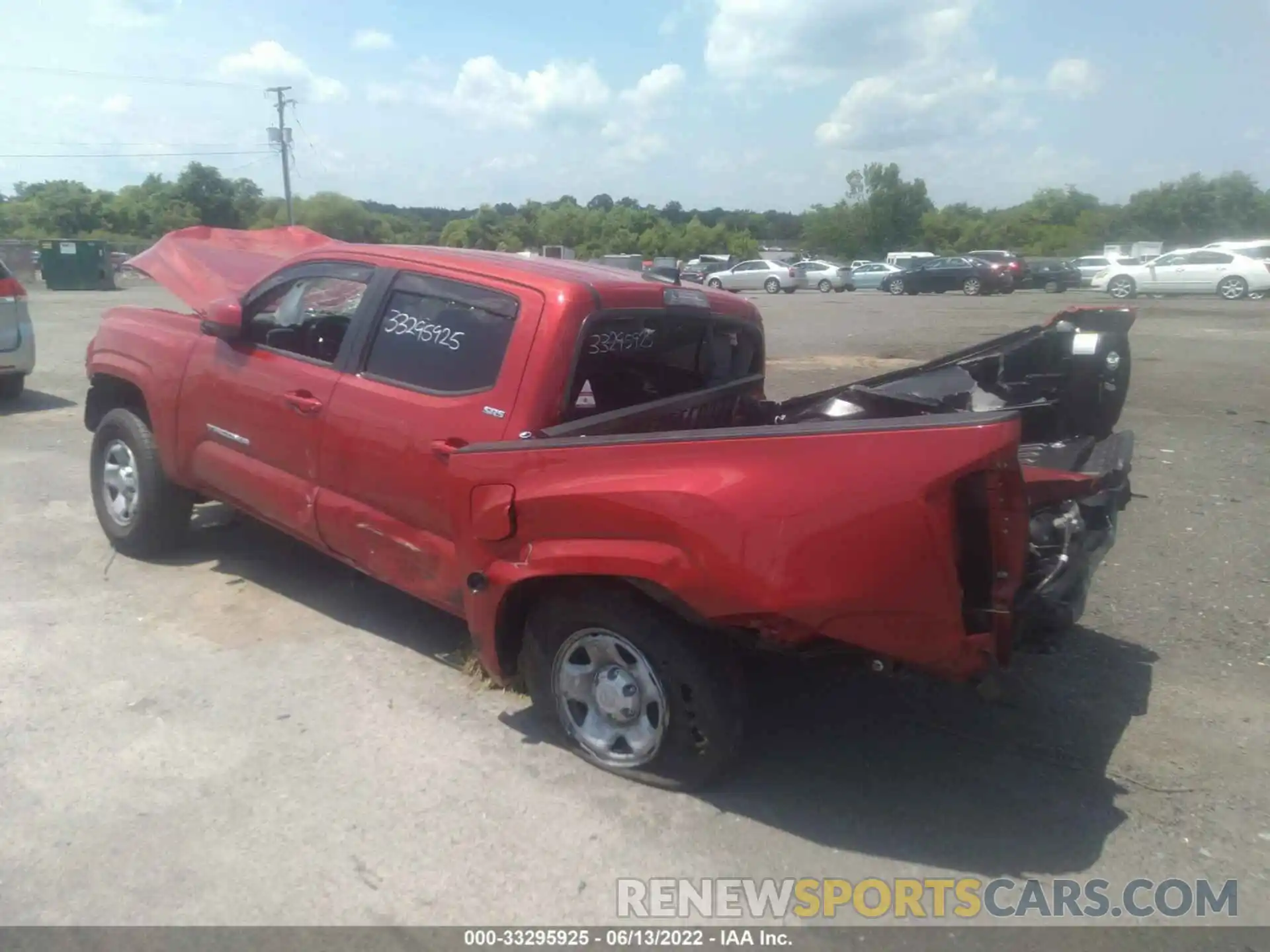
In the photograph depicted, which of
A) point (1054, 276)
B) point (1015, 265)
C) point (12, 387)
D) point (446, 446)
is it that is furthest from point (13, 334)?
point (1054, 276)

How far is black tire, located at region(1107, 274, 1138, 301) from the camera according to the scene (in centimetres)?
3397

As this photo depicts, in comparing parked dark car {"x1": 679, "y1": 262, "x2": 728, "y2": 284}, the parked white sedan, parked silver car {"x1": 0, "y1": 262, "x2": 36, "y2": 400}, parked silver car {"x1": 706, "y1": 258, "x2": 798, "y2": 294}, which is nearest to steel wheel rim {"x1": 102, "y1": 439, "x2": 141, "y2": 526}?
parked silver car {"x1": 0, "y1": 262, "x2": 36, "y2": 400}

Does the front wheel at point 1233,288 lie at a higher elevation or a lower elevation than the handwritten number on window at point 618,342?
lower

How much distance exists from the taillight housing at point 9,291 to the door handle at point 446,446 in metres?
8.48

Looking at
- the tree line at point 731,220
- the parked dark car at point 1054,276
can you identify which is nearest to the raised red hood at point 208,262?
the tree line at point 731,220

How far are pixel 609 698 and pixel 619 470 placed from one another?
2.87ft

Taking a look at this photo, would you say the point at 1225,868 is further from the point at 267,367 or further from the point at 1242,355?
the point at 1242,355

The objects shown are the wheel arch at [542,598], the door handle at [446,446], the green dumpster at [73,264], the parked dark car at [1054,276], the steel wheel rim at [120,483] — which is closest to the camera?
the wheel arch at [542,598]

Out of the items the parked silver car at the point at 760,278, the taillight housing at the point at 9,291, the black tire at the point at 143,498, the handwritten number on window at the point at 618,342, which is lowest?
the parked silver car at the point at 760,278

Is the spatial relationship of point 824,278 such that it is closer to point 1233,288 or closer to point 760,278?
point 760,278

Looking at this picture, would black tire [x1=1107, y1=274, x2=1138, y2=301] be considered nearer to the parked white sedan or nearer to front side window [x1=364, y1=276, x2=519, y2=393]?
the parked white sedan

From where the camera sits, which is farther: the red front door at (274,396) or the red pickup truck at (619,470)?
the red front door at (274,396)

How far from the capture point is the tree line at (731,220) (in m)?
40.4

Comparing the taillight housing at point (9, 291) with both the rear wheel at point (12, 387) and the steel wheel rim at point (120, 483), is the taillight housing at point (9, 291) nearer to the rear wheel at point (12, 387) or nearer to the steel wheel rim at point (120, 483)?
the rear wheel at point (12, 387)
